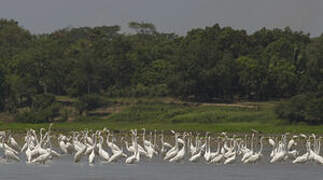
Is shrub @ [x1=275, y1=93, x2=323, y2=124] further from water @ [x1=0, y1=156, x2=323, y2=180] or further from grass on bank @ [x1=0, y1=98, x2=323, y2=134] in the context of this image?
water @ [x1=0, y1=156, x2=323, y2=180]

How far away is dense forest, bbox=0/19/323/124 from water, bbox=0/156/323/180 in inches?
1391

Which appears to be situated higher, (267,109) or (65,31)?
(65,31)

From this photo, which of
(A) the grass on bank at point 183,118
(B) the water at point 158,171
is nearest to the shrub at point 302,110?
(A) the grass on bank at point 183,118

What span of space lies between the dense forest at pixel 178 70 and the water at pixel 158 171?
3534cm

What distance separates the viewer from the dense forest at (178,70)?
8556 cm

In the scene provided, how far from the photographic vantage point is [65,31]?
143750 mm

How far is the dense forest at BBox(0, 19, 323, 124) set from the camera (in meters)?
85.6

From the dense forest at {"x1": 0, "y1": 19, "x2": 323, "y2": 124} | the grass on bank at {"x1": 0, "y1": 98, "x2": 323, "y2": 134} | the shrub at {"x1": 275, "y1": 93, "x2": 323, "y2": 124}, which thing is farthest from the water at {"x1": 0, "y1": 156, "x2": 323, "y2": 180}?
the dense forest at {"x1": 0, "y1": 19, "x2": 323, "y2": 124}

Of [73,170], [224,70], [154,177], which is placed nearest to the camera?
[154,177]

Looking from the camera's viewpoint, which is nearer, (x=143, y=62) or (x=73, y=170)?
(x=73, y=170)

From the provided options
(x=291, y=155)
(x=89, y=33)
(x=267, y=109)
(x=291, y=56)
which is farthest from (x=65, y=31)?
(x=291, y=155)

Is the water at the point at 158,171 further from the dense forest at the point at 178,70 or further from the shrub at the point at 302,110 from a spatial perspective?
the dense forest at the point at 178,70

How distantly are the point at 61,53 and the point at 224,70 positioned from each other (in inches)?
699

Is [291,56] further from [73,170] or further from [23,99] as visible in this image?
[73,170]
